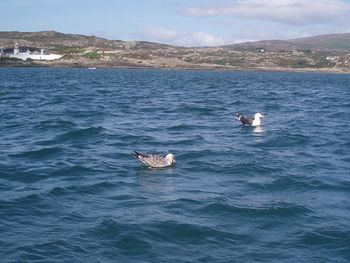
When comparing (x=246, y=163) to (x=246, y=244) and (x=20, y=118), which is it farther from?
(x=20, y=118)

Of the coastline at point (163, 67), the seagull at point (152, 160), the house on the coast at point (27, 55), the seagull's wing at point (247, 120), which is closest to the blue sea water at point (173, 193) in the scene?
the seagull at point (152, 160)

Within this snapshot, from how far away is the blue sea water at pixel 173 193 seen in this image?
10.6 metres

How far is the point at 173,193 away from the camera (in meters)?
14.7

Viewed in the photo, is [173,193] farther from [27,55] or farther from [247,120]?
[27,55]

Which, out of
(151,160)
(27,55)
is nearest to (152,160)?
(151,160)

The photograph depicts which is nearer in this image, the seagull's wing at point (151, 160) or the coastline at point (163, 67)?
the seagull's wing at point (151, 160)

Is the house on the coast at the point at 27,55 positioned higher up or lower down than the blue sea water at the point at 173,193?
higher up

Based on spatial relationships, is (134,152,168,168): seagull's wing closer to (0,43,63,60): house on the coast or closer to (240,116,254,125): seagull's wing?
(240,116,254,125): seagull's wing

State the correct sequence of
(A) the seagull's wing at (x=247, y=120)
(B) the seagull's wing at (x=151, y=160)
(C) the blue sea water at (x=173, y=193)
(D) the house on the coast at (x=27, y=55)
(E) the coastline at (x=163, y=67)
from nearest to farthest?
(C) the blue sea water at (x=173, y=193), (B) the seagull's wing at (x=151, y=160), (A) the seagull's wing at (x=247, y=120), (E) the coastline at (x=163, y=67), (D) the house on the coast at (x=27, y=55)

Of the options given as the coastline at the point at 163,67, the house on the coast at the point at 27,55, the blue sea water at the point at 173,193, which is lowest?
the blue sea water at the point at 173,193

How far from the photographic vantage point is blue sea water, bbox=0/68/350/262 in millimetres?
10625

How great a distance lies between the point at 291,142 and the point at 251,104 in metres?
21.4

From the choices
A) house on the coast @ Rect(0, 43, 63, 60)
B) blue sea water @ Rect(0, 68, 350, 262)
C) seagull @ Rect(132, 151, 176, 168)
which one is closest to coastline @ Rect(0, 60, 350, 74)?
house on the coast @ Rect(0, 43, 63, 60)

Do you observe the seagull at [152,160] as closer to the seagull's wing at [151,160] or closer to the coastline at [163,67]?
the seagull's wing at [151,160]
